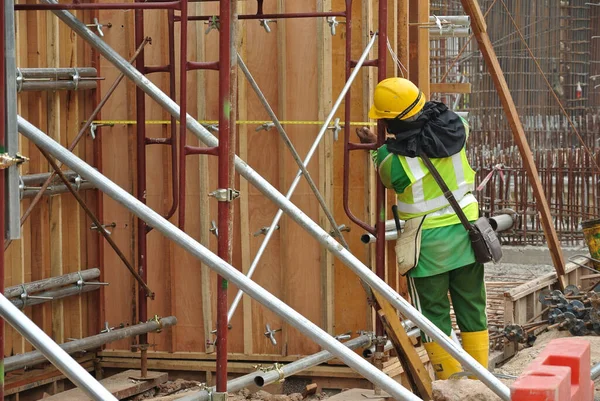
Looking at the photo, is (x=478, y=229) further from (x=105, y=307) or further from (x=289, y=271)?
(x=105, y=307)

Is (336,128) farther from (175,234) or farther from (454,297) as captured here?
(175,234)

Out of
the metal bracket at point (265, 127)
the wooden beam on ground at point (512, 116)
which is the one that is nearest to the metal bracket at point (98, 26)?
the metal bracket at point (265, 127)

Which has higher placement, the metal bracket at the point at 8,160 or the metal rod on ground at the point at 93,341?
the metal bracket at the point at 8,160

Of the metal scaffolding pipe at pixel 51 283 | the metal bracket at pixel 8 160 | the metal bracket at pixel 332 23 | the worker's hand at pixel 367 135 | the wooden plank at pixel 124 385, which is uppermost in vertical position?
the metal bracket at pixel 332 23

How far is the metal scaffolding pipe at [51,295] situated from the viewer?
25.0 ft

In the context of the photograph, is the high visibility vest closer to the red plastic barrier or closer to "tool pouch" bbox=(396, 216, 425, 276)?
"tool pouch" bbox=(396, 216, 425, 276)

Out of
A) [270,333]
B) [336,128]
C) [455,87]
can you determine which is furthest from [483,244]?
[455,87]

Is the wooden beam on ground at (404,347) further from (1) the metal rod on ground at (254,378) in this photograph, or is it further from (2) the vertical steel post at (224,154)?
Answer: (2) the vertical steel post at (224,154)

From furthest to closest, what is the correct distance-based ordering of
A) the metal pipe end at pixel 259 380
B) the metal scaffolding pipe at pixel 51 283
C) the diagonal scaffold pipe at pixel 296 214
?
the metal scaffolding pipe at pixel 51 283
the metal pipe end at pixel 259 380
the diagonal scaffold pipe at pixel 296 214

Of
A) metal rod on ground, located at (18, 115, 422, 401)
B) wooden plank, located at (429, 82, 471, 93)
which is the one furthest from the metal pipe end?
wooden plank, located at (429, 82, 471, 93)

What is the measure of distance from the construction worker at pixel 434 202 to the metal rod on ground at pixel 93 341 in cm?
195

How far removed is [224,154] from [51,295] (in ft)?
10.4

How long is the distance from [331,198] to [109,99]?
76.4 inches

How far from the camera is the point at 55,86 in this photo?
8023 mm
